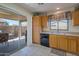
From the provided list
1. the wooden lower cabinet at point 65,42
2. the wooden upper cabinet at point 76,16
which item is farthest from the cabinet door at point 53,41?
the wooden upper cabinet at point 76,16

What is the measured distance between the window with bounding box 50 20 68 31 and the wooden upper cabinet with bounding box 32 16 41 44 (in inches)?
29.0

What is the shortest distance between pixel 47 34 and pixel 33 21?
3.81ft

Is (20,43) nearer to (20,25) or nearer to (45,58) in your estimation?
(20,25)

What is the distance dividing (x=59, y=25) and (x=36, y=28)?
1320 mm

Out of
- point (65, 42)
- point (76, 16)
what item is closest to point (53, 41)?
point (65, 42)

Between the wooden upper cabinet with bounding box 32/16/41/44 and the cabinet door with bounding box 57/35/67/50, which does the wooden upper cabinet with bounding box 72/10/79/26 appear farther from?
the wooden upper cabinet with bounding box 32/16/41/44

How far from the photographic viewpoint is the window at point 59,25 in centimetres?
441

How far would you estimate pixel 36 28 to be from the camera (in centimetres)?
533

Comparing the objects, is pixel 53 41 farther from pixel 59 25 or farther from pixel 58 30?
pixel 59 25

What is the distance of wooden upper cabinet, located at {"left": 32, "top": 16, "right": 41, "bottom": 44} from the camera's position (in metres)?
5.23

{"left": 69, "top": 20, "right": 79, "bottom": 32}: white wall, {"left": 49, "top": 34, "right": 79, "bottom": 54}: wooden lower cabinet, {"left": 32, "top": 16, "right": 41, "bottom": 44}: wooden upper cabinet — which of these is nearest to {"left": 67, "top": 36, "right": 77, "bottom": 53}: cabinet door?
{"left": 49, "top": 34, "right": 79, "bottom": 54}: wooden lower cabinet

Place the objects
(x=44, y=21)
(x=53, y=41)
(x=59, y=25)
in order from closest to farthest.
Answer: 1. (x=53, y=41)
2. (x=59, y=25)
3. (x=44, y=21)

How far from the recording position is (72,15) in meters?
3.91

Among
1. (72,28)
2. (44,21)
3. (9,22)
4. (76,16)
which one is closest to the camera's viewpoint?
(9,22)
